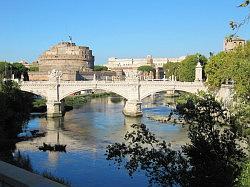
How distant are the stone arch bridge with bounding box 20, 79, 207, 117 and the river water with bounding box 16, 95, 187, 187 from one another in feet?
4.66

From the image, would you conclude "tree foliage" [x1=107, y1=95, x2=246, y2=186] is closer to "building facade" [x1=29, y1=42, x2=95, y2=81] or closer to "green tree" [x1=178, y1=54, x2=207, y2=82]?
"green tree" [x1=178, y1=54, x2=207, y2=82]

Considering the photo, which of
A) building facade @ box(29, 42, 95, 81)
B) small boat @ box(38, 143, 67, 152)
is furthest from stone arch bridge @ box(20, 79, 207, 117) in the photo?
building facade @ box(29, 42, 95, 81)

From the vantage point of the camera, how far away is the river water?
14227mm

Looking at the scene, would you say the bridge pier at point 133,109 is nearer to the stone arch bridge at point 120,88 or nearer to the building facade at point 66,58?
the stone arch bridge at point 120,88

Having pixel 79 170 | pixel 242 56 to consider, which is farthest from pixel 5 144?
pixel 242 56

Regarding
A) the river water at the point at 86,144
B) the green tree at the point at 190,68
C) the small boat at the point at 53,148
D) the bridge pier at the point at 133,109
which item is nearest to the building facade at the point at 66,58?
the green tree at the point at 190,68

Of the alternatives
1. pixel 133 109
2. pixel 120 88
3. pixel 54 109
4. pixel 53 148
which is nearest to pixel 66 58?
pixel 120 88

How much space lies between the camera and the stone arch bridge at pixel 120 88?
33594 millimetres

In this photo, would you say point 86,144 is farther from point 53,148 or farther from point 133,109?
point 133,109

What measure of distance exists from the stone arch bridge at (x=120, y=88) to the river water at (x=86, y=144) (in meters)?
1.42

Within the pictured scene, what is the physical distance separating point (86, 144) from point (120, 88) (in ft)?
45.2

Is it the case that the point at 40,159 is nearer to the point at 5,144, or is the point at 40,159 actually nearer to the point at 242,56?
the point at 5,144

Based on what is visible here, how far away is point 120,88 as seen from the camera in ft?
112

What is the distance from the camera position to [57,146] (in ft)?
62.4
